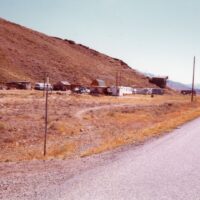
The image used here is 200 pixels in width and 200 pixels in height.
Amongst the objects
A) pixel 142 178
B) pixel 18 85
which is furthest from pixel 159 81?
pixel 142 178

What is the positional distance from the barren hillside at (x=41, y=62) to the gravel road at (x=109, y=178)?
76279 mm

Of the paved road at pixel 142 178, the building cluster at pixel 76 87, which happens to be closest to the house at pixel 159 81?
the building cluster at pixel 76 87

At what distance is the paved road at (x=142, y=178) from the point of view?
31.8 ft

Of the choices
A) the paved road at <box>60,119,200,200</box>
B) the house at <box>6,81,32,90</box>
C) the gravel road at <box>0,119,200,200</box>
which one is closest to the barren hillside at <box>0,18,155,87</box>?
the house at <box>6,81,32,90</box>

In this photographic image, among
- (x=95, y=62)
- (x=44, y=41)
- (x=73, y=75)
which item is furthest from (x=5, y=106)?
(x=95, y=62)

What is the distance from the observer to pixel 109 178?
11.3m

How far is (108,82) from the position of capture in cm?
12600

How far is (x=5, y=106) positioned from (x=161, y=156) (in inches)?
1160

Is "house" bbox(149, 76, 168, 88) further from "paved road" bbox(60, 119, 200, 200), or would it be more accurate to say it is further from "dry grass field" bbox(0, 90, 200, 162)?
"paved road" bbox(60, 119, 200, 200)

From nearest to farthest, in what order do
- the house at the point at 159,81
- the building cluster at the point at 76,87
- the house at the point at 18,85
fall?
the house at the point at 18,85 → the building cluster at the point at 76,87 → the house at the point at 159,81

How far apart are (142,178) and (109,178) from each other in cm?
93

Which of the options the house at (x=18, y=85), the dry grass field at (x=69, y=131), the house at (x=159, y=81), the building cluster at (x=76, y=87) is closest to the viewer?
the dry grass field at (x=69, y=131)

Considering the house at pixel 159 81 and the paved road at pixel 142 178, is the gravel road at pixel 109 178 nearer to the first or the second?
the paved road at pixel 142 178

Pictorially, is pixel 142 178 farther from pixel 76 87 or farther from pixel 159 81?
pixel 159 81
